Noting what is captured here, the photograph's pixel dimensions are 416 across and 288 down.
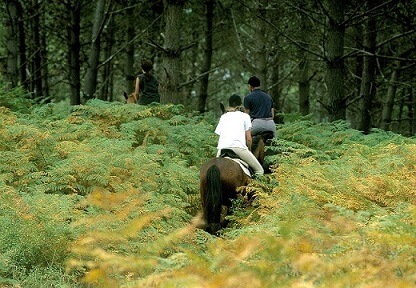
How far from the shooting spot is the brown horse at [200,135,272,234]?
1105 cm

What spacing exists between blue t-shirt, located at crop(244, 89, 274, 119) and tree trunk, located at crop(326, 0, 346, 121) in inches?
87.4

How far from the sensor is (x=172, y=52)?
17750 mm

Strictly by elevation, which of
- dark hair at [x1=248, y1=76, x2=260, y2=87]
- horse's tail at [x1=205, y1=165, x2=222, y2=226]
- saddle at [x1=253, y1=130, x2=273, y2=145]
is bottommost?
horse's tail at [x1=205, y1=165, x2=222, y2=226]

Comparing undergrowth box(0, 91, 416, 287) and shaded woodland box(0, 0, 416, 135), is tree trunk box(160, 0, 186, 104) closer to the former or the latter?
shaded woodland box(0, 0, 416, 135)

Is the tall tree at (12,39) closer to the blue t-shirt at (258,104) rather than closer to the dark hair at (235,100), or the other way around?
the blue t-shirt at (258,104)

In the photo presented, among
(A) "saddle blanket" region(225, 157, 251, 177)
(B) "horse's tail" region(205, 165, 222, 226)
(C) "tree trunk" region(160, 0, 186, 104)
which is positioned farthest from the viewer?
(C) "tree trunk" region(160, 0, 186, 104)

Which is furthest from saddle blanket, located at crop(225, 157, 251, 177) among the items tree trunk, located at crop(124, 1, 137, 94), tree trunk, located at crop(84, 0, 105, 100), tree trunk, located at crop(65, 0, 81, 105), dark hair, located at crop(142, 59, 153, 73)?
tree trunk, located at crop(124, 1, 137, 94)

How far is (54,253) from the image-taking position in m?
7.33

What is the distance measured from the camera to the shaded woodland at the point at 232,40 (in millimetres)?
17109

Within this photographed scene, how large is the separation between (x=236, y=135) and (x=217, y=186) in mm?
1317

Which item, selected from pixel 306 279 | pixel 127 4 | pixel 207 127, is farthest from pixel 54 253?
pixel 127 4

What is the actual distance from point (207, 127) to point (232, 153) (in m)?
3.73

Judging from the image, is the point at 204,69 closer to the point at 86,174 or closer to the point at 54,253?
the point at 86,174

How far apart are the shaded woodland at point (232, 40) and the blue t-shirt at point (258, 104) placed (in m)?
1.59
